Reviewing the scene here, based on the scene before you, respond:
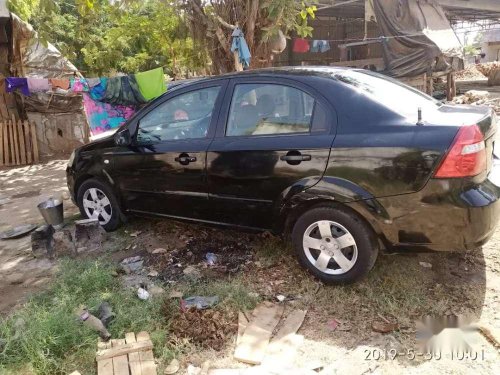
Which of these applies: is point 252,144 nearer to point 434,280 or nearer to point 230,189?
point 230,189

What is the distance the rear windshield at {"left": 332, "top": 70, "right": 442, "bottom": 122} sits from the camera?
2.98m

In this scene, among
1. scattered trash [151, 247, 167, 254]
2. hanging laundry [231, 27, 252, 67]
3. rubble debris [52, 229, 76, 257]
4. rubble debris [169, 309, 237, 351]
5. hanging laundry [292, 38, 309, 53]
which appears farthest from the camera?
hanging laundry [292, 38, 309, 53]

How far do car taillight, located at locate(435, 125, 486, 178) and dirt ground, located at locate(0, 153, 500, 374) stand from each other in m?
0.95

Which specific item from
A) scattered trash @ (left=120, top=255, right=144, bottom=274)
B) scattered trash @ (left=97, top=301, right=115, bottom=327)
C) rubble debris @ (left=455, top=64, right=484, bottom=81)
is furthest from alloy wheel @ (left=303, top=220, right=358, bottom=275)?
rubble debris @ (left=455, top=64, right=484, bottom=81)

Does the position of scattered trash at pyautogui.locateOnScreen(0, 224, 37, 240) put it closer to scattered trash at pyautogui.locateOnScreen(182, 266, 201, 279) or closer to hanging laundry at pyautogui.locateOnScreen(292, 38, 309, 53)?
scattered trash at pyautogui.locateOnScreen(182, 266, 201, 279)

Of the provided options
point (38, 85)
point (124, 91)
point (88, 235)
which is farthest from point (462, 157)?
point (38, 85)

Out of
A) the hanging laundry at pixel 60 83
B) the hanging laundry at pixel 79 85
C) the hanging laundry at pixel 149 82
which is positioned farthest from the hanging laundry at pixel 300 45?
the hanging laundry at pixel 60 83

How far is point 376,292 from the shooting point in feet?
10.2

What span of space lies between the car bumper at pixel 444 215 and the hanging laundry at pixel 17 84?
29.5 ft

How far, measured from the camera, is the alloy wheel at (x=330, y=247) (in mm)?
3059

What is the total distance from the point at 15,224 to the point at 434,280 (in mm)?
5140

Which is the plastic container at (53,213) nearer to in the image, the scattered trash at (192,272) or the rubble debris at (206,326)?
the scattered trash at (192,272)

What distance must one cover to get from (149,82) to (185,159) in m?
6.37

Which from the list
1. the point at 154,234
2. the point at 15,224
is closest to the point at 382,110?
the point at 154,234
